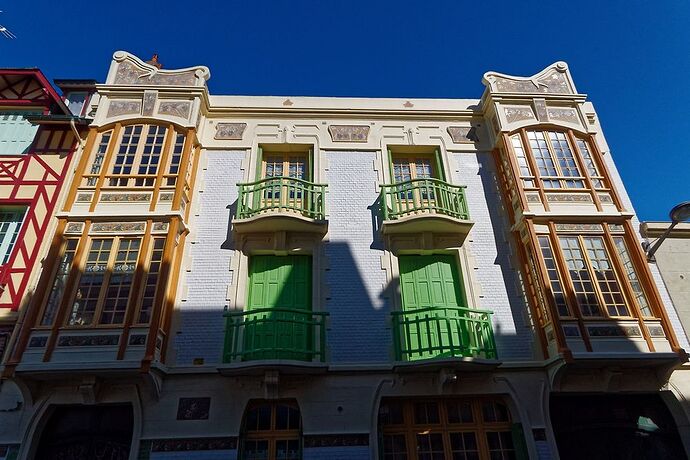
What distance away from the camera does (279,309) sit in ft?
27.0

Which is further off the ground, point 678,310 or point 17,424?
point 678,310

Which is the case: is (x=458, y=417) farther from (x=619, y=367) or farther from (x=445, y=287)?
(x=619, y=367)

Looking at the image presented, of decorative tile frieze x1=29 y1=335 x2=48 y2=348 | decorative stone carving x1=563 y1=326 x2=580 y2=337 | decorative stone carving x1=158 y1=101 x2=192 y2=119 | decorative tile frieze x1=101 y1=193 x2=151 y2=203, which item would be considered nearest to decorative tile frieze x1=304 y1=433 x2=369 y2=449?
decorative stone carving x1=563 y1=326 x2=580 y2=337

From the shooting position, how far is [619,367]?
8.60 meters

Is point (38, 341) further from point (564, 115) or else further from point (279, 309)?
point (564, 115)

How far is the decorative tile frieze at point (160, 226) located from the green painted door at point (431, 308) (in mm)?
5527

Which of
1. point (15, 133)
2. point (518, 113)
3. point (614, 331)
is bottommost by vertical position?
point (614, 331)

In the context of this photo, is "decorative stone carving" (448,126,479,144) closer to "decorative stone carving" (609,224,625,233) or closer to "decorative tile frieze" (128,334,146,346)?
"decorative stone carving" (609,224,625,233)

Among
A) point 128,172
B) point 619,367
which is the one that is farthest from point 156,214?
point 619,367

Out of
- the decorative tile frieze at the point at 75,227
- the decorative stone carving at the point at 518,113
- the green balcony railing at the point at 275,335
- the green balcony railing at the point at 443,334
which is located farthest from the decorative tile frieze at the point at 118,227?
the decorative stone carving at the point at 518,113

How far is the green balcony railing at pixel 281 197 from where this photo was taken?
10141mm

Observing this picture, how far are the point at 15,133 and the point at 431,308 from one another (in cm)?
1192

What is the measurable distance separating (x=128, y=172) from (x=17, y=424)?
576 centimetres

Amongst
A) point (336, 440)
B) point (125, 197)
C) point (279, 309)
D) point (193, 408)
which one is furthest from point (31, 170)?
point (336, 440)
